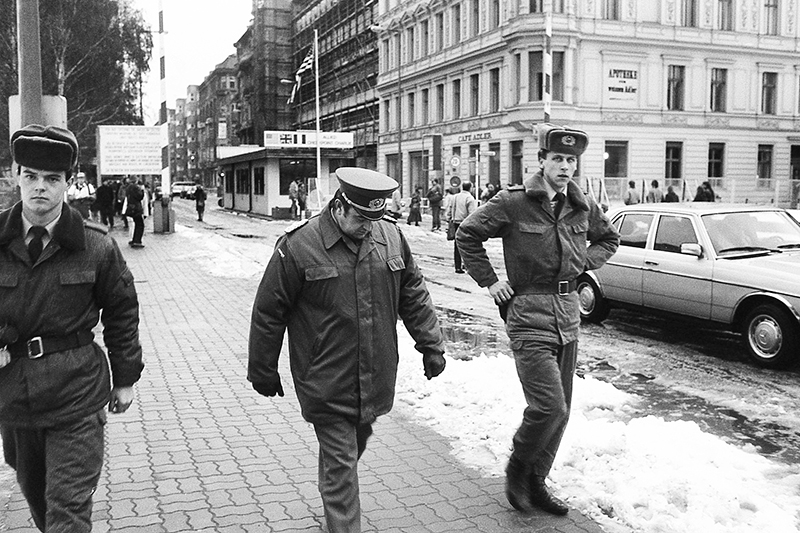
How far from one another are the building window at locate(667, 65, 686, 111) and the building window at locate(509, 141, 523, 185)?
8.80m

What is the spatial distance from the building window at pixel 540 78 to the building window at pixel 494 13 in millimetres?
4527

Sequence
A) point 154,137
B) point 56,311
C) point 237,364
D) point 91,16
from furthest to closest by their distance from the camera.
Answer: point 91,16, point 154,137, point 237,364, point 56,311

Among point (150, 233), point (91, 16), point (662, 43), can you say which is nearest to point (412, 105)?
point (662, 43)

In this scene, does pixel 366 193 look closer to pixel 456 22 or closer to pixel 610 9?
pixel 610 9

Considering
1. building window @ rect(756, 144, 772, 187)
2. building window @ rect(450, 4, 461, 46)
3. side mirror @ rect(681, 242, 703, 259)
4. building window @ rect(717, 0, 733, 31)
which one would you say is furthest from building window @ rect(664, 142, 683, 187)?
side mirror @ rect(681, 242, 703, 259)

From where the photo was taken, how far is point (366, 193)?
3.66m

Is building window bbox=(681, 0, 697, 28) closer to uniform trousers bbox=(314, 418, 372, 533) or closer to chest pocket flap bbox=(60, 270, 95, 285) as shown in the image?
uniform trousers bbox=(314, 418, 372, 533)

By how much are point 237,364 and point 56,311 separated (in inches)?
211

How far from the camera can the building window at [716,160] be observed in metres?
48.4

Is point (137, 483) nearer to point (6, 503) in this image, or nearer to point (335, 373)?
point (6, 503)

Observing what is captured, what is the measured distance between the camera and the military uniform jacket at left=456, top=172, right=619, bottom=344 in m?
4.51

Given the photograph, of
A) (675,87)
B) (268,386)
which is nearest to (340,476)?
(268,386)

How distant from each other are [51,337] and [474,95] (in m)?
49.2

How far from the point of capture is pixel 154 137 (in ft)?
91.1
